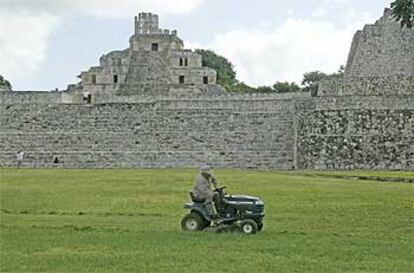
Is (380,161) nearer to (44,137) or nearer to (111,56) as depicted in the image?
(44,137)

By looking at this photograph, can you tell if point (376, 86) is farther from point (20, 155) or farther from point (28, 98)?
point (28, 98)

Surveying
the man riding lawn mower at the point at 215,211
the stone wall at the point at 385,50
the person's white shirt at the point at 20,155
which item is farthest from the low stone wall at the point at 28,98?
the man riding lawn mower at the point at 215,211

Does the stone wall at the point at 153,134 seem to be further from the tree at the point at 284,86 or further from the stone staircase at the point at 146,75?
the tree at the point at 284,86

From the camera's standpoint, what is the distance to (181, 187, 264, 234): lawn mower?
1398cm

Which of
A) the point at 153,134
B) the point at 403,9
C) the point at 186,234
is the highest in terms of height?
the point at 403,9

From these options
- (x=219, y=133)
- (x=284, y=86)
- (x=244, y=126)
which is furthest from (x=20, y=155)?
(x=284, y=86)

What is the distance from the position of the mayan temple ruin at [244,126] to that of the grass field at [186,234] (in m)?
14.2

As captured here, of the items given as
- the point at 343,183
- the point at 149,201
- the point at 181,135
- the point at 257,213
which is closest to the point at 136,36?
the point at 181,135

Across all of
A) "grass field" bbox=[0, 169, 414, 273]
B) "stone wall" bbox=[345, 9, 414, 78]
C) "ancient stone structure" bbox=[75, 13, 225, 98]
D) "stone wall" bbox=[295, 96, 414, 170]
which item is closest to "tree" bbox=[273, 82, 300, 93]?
"ancient stone structure" bbox=[75, 13, 225, 98]

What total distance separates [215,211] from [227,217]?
0.20 m

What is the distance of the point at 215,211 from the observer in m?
14.2

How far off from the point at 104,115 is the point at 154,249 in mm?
31437

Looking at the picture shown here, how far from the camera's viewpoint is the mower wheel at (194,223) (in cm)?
1404

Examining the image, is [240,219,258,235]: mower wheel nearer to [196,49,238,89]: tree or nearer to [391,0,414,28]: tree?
[391,0,414,28]: tree
